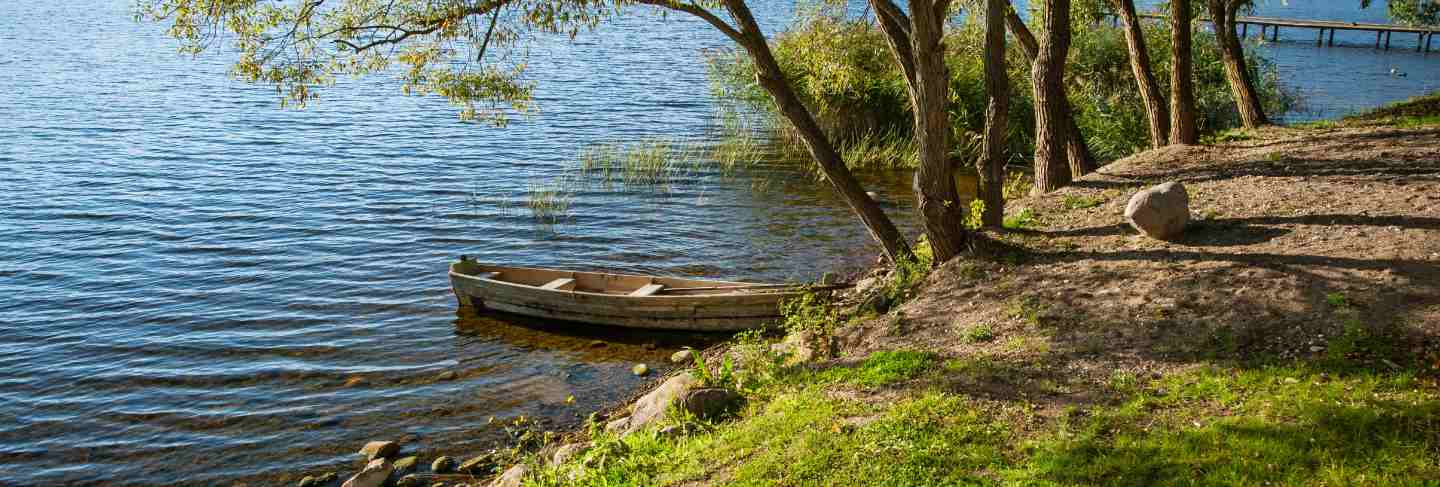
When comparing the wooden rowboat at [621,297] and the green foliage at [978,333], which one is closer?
the green foliage at [978,333]

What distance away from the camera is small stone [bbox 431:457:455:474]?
39.1 ft

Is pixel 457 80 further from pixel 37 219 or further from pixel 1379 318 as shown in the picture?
pixel 37 219

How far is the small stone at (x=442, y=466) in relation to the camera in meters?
11.9

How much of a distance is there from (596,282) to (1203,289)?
30.7 ft

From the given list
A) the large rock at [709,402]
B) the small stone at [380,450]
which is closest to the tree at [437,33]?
the small stone at [380,450]

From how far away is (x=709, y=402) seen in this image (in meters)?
9.90

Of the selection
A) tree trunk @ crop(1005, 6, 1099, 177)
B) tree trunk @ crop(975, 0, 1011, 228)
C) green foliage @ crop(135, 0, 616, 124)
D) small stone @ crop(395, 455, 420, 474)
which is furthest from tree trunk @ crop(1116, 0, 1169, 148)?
small stone @ crop(395, 455, 420, 474)

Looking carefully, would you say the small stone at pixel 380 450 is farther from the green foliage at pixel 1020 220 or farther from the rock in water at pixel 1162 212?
the rock in water at pixel 1162 212

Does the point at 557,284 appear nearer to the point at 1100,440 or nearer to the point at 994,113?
the point at 994,113

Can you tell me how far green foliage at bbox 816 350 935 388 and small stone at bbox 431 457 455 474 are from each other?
4444 mm

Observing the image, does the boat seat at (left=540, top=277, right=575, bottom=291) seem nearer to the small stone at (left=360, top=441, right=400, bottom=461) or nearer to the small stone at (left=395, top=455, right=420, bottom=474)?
the small stone at (left=360, top=441, right=400, bottom=461)

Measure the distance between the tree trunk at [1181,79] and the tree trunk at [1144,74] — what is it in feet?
0.83

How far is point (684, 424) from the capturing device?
9.59 m

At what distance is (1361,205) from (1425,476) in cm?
716
